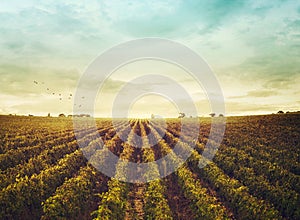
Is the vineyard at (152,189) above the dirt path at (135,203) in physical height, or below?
above

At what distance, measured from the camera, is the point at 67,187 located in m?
11.9

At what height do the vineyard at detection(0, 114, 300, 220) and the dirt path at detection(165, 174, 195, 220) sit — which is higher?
the vineyard at detection(0, 114, 300, 220)

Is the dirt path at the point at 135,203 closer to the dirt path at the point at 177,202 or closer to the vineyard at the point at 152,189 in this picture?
the vineyard at the point at 152,189

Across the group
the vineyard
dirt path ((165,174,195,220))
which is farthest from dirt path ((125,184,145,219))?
dirt path ((165,174,195,220))

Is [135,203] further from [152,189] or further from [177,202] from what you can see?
[177,202]

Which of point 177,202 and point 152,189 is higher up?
point 152,189

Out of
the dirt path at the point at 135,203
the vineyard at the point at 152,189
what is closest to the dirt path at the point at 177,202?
the vineyard at the point at 152,189

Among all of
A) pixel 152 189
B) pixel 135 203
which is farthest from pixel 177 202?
pixel 135 203

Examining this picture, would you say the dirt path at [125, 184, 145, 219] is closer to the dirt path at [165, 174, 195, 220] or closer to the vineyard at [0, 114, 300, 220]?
the vineyard at [0, 114, 300, 220]

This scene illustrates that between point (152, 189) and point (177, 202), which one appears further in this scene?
point (177, 202)

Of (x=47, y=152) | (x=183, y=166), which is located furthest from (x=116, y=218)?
(x=47, y=152)

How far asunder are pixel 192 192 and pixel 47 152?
36.9ft

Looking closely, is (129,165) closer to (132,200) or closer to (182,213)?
(132,200)

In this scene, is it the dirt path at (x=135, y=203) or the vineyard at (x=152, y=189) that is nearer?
the vineyard at (x=152, y=189)
